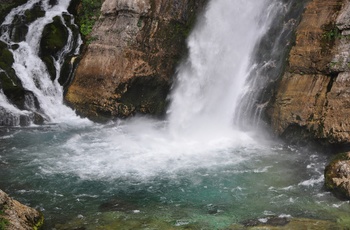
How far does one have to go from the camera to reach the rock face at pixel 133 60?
17.8 meters

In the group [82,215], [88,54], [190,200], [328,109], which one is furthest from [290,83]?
[88,54]

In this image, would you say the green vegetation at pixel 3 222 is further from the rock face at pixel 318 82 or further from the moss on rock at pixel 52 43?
the moss on rock at pixel 52 43

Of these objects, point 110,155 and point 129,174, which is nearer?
point 129,174

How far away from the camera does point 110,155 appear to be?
13.6 metres

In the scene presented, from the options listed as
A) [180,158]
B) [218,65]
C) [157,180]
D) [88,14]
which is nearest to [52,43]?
[88,14]

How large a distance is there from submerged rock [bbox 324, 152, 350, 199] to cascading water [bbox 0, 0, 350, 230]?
0.27m

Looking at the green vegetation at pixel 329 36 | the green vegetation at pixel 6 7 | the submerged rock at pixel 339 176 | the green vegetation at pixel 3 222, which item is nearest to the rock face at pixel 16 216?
the green vegetation at pixel 3 222

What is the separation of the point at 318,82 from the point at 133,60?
844 cm

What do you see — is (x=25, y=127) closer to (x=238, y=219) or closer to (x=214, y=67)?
(x=214, y=67)

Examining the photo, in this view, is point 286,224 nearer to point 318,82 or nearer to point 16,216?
point 16,216

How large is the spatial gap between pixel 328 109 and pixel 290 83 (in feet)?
5.61

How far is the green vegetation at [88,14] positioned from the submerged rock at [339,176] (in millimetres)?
14063

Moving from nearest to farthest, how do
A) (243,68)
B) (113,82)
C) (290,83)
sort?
(290,83)
(243,68)
(113,82)

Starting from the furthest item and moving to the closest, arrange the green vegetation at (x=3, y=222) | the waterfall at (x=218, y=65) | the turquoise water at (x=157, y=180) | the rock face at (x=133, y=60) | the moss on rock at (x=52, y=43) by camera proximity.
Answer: the moss on rock at (x=52, y=43), the rock face at (x=133, y=60), the waterfall at (x=218, y=65), the turquoise water at (x=157, y=180), the green vegetation at (x=3, y=222)
